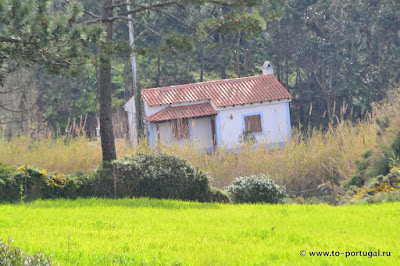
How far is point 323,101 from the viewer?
1614 inches

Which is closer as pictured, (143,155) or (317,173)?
(143,155)

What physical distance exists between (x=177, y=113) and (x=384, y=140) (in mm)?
17569

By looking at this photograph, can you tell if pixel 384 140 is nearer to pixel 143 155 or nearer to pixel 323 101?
pixel 143 155

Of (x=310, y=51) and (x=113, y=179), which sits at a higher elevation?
(x=310, y=51)

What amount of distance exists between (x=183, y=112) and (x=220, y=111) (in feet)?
6.77

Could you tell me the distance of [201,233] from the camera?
8.38 meters

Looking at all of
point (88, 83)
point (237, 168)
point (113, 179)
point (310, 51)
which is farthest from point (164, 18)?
point (113, 179)

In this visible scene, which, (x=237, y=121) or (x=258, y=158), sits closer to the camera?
(x=258, y=158)

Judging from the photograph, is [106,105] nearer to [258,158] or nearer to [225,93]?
[258,158]

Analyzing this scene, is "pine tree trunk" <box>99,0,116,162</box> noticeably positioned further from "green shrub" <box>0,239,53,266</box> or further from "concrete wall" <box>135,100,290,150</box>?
"concrete wall" <box>135,100,290,150</box>

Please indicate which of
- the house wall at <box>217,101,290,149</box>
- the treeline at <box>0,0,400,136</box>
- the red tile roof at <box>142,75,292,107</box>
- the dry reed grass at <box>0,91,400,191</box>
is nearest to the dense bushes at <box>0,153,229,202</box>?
the dry reed grass at <box>0,91,400,191</box>

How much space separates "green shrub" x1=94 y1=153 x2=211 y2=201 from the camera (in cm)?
1411

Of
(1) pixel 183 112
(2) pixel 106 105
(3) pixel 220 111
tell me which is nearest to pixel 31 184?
(2) pixel 106 105

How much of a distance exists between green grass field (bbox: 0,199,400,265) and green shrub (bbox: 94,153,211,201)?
7.71 feet
